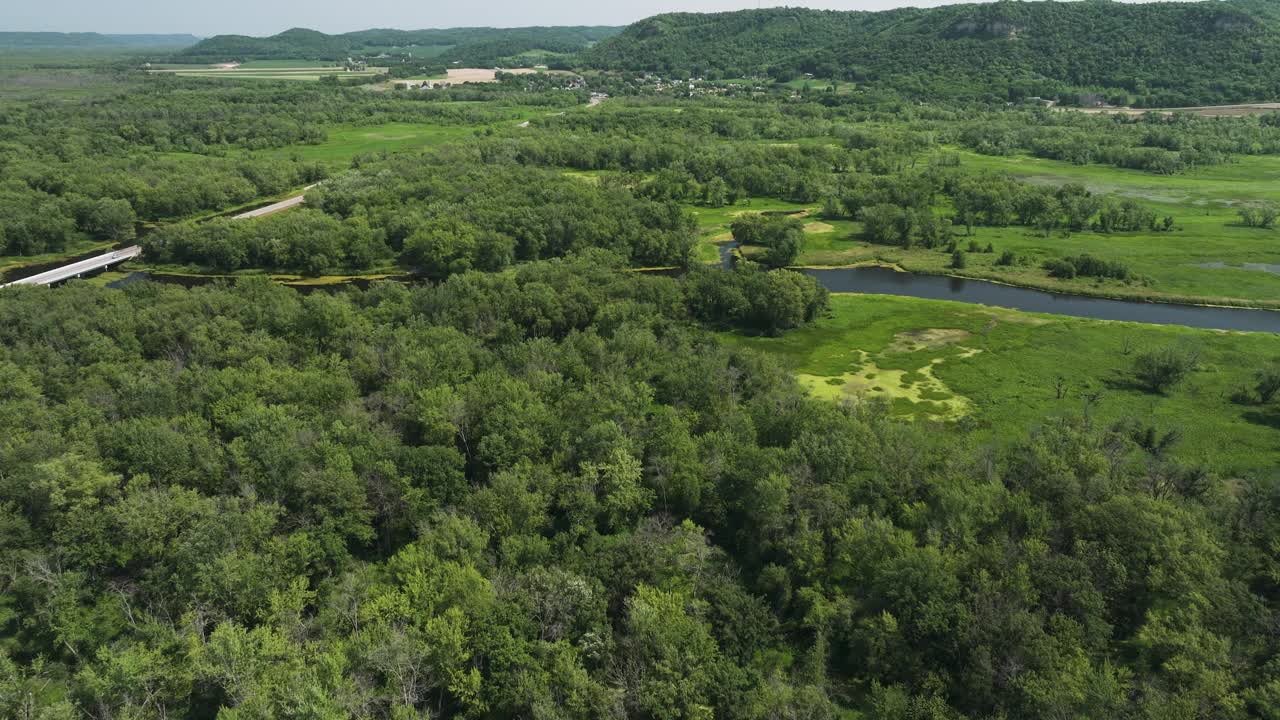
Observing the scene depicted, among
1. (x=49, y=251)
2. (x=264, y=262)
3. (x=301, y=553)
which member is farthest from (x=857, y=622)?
(x=49, y=251)

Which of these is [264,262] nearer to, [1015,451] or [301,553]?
[301,553]

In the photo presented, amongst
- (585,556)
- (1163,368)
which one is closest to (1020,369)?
(1163,368)

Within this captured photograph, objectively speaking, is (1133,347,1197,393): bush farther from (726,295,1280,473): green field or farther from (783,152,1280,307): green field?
(783,152,1280,307): green field

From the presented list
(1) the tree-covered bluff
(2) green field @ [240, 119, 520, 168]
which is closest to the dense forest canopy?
(1) the tree-covered bluff

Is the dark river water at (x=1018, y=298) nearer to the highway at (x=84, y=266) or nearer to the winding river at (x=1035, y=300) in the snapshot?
the winding river at (x=1035, y=300)

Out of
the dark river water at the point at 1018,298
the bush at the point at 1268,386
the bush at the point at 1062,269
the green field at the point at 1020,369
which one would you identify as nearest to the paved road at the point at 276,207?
the dark river water at the point at 1018,298

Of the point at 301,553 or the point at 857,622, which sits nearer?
the point at 857,622
